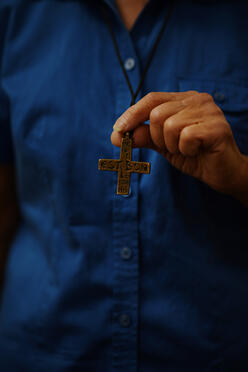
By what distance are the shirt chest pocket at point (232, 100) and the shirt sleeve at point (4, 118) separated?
41 centimetres

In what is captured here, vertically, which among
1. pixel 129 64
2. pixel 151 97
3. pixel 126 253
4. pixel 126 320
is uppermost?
pixel 129 64

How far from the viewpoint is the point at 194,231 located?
62 centimetres

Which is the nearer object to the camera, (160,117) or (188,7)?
(160,117)

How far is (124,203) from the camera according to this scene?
591 mm

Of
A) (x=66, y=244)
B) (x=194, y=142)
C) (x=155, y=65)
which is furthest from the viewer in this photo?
(x=66, y=244)

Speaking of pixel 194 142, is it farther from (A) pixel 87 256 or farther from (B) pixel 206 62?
(A) pixel 87 256

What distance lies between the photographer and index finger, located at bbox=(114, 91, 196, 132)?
0.46m

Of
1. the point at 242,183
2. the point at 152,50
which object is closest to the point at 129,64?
the point at 152,50

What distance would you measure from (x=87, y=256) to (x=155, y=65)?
400 mm

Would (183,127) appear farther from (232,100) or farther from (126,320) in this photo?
(126,320)

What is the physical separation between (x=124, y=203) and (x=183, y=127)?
0.20 meters

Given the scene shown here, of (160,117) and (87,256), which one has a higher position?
(160,117)

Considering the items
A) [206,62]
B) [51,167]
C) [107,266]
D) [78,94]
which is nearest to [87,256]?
[107,266]

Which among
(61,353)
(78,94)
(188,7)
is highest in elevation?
(188,7)
